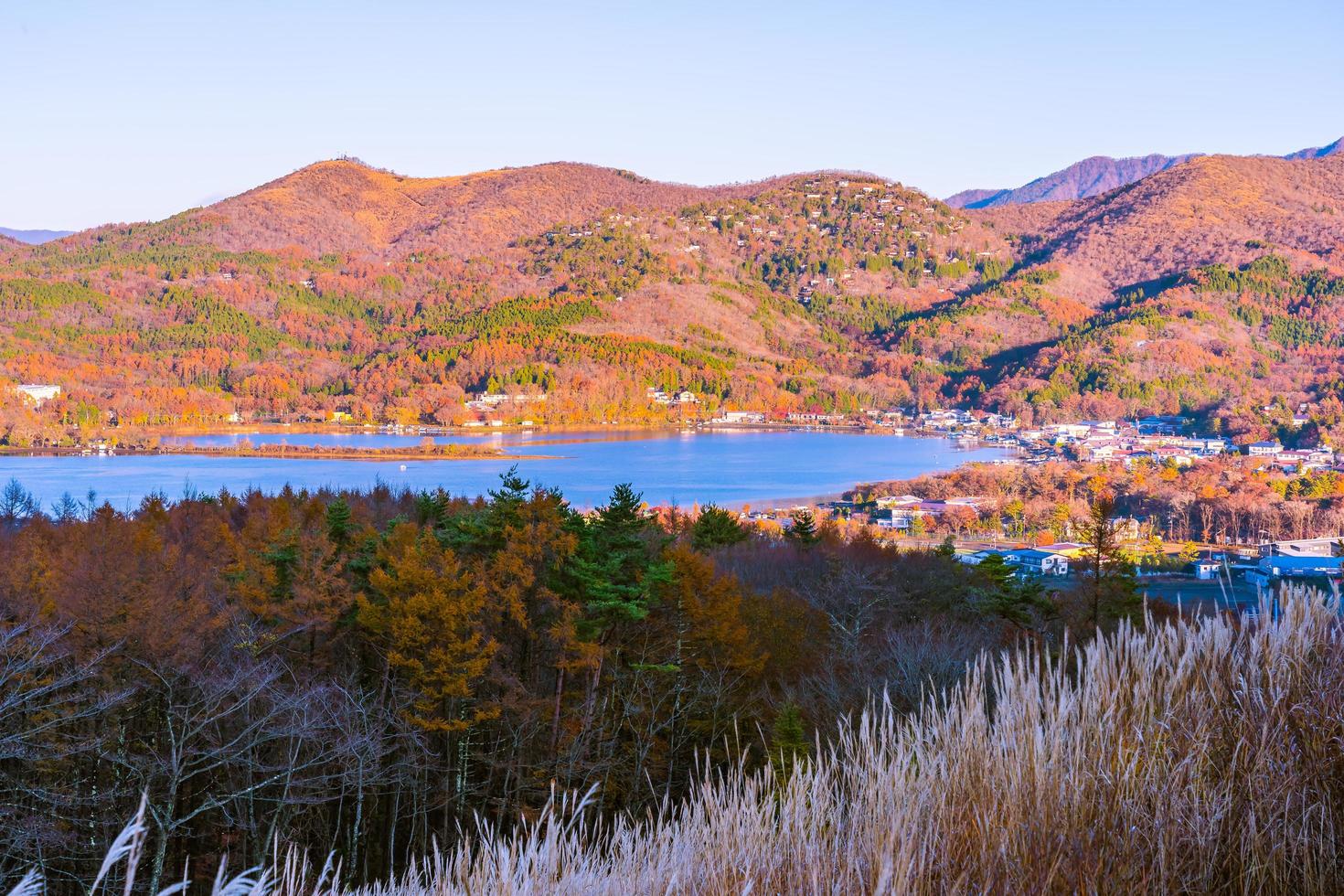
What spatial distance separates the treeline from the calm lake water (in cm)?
2447

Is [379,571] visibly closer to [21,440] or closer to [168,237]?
[21,440]

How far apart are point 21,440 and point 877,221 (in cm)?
15634

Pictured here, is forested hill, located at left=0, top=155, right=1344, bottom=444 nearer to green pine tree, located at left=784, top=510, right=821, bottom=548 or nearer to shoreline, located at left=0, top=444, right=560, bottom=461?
shoreline, located at left=0, top=444, right=560, bottom=461

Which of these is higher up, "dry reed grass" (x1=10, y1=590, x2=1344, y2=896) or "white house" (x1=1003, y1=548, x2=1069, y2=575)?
"dry reed grass" (x1=10, y1=590, x2=1344, y2=896)

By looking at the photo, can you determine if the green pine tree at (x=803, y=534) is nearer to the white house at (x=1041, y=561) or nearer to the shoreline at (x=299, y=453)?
the white house at (x=1041, y=561)

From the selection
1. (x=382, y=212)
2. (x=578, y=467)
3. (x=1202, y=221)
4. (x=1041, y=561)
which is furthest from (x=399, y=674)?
(x=382, y=212)

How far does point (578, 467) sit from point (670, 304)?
248 feet

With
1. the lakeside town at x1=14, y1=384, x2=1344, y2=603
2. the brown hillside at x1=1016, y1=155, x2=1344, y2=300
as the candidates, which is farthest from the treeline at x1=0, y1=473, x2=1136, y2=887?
the brown hillside at x1=1016, y1=155, x2=1344, y2=300

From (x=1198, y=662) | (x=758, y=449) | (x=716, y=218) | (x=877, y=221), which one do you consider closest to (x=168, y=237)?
(x=716, y=218)

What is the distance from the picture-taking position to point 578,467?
6525cm

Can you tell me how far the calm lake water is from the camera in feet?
173

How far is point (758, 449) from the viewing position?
8600 cm

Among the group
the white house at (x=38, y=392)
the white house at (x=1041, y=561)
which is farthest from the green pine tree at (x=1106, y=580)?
the white house at (x=38, y=392)

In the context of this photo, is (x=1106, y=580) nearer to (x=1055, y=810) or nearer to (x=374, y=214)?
(x=1055, y=810)
